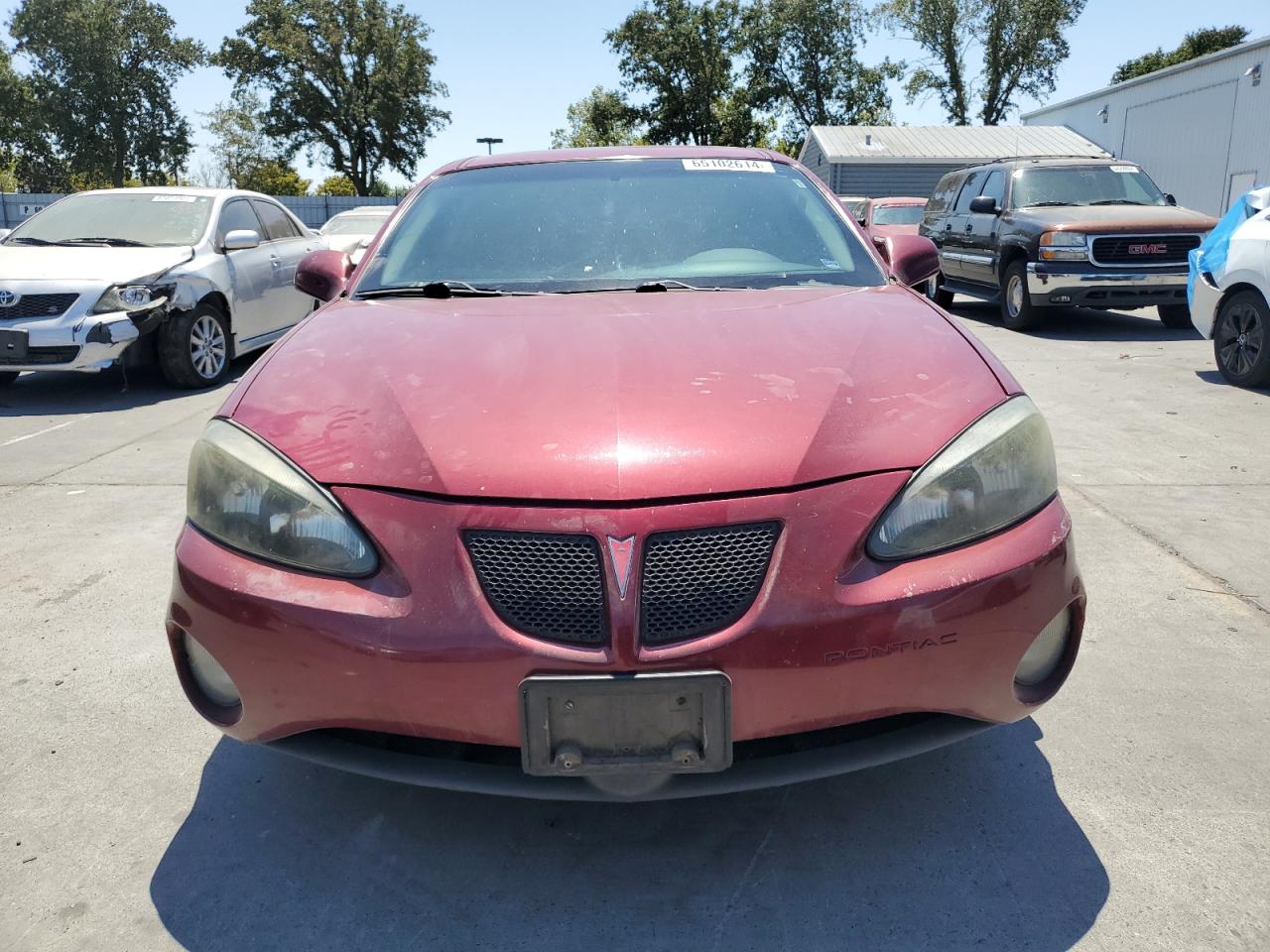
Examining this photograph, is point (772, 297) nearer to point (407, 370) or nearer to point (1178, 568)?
point (407, 370)

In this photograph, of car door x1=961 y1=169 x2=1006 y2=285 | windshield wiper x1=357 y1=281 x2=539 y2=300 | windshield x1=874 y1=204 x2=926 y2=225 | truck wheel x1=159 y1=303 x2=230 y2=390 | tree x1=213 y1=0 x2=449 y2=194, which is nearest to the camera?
windshield wiper x1=357 y1=281 x2=539 y2=300

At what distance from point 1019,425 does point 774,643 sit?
0.74 meters

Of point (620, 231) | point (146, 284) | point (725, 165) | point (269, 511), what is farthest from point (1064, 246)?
point (269, 511)

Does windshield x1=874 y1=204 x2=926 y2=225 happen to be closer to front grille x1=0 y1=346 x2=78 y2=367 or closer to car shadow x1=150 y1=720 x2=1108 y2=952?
front grille x1=0 y1=346 x2=78 y2=367

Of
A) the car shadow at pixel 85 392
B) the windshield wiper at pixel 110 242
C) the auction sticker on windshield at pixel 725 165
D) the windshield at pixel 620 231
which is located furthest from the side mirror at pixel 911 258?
the windshield wiper at pixel 110 242

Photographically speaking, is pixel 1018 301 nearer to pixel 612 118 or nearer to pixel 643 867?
pixel 643 867

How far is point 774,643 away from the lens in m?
1.79

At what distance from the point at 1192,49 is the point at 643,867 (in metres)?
67.9

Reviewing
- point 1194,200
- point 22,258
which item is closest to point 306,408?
point 22,258

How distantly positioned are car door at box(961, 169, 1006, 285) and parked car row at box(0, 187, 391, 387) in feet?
24.6

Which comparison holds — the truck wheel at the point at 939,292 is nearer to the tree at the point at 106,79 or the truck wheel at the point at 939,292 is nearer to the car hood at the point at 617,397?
the car hood at the point at 617,397

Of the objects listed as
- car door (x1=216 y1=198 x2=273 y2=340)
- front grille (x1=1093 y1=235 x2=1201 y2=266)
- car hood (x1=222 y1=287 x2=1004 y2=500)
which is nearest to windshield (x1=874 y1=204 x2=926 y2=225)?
front grille (x1=1093 y1=235 x2=1201 y2=266)

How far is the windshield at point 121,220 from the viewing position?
8.11 metres

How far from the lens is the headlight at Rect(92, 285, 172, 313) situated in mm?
7324
